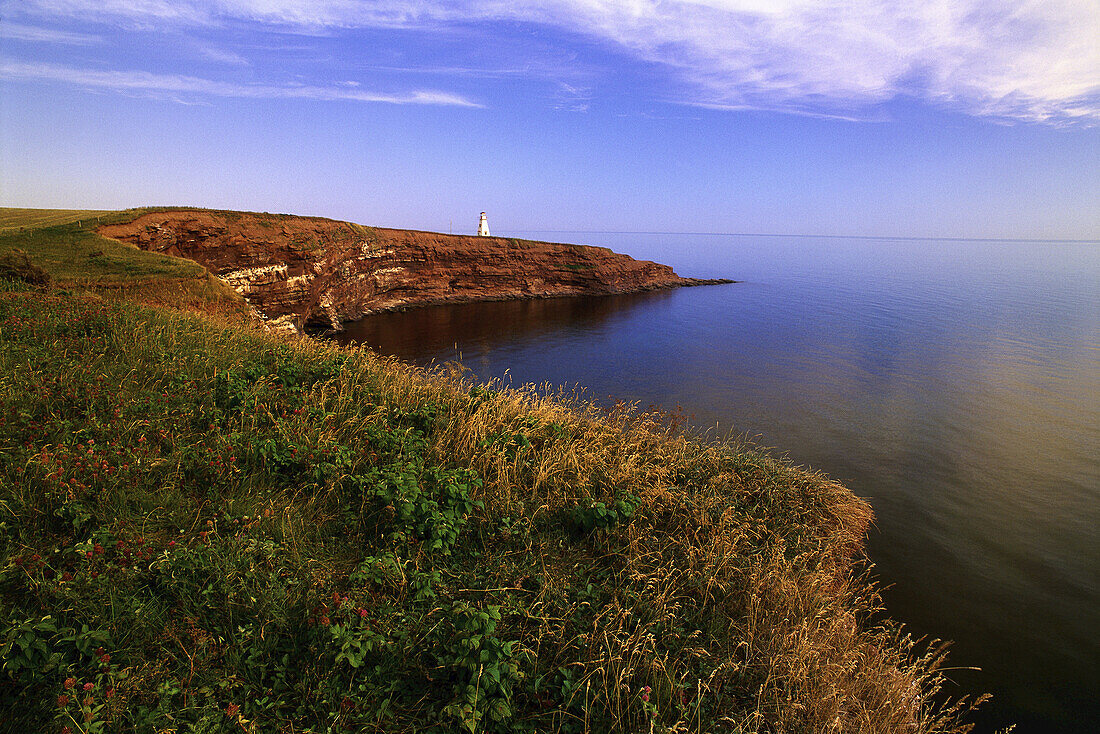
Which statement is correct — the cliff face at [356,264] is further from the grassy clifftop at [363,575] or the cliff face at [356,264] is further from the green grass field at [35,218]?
the grassy clifftop at [363,575]

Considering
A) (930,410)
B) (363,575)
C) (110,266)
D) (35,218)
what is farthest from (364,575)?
(35,218)

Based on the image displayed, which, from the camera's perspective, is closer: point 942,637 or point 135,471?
point 135,471

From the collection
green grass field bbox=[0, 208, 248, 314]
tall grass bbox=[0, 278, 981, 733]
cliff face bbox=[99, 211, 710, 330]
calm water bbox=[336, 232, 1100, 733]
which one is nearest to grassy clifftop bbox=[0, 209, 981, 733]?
tall grass bbox=[0, 278, 981, 733]

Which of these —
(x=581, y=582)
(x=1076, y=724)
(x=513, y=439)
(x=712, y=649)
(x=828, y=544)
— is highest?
(x=513, y=439)

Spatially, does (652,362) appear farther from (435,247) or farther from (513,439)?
(435,247)

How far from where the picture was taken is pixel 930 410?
17188 mm

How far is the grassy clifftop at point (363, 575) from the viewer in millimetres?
3031

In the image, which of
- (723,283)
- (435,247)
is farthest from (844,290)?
(435,247)

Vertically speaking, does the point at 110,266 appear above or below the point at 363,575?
above

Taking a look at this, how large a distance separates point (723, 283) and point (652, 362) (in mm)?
43203

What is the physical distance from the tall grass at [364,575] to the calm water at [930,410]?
82.4 inches

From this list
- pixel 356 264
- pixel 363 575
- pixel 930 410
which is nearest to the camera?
pixel 363 575

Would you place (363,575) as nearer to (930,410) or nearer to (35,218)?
(930,410)

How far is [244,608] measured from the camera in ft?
11.3
